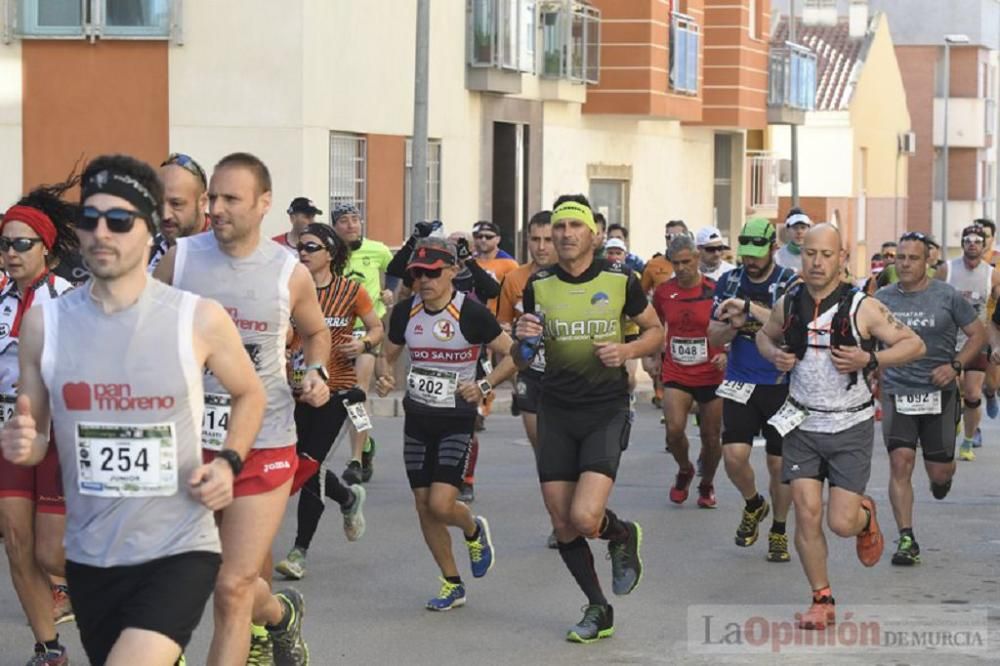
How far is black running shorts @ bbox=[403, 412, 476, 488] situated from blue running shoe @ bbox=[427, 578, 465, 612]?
480 mm

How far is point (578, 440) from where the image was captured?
32.1 ft

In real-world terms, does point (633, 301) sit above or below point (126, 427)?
above

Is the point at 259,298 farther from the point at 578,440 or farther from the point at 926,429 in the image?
the point at 926,429

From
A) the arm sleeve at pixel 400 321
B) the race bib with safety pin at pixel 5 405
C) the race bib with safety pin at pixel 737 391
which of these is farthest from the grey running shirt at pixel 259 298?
the race bib with safety pin at pixel 737 391

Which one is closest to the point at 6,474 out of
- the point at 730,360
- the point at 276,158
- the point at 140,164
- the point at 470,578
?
the point at 140,164

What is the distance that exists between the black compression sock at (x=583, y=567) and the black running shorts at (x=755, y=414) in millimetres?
2670

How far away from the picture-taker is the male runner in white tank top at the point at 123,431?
6.02 metres

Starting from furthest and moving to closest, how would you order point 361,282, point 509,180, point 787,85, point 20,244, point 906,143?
1. point 906,143
2. point 787,85
3. point 509,180
4. point 361,282
5. point 20,244

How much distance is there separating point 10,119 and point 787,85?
2501 cm

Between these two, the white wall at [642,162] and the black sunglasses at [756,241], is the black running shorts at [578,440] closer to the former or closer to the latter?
the black sunglasses at [756,241]

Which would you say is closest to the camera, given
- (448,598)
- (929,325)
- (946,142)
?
(448,598)

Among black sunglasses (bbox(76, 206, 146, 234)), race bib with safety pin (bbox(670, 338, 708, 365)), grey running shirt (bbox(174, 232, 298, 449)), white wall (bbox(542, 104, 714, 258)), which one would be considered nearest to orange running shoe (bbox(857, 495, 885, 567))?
grey running shirt (bbox(174, 232, 298, 449))

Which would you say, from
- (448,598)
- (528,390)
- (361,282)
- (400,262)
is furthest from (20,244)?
(361,282)

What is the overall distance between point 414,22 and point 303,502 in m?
17.1
